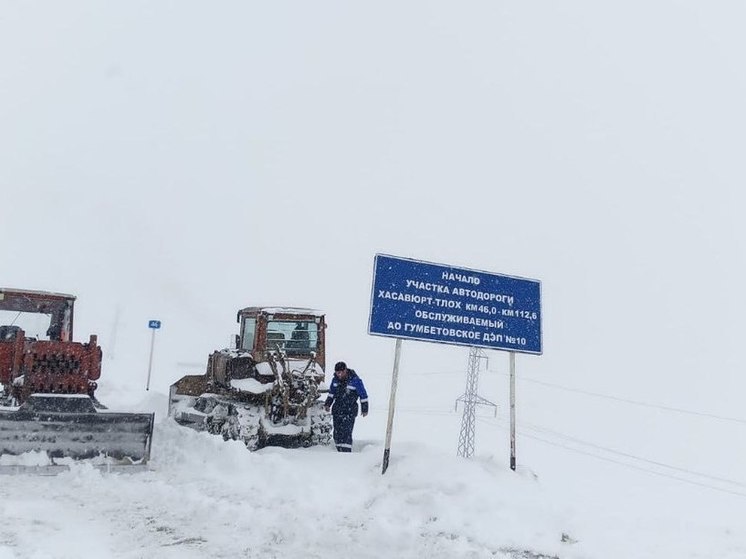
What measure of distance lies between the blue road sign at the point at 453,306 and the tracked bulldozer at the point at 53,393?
3782mm

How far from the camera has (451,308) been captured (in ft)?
29.0

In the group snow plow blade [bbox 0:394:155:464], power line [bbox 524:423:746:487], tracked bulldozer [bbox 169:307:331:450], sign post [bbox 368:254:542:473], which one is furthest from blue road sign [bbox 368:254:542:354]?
power line [bbox 524:423:746:487]

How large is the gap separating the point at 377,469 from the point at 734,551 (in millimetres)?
4105

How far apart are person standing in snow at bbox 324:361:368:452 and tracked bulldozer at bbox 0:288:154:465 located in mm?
2790

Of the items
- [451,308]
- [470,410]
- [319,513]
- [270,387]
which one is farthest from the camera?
[470,410]

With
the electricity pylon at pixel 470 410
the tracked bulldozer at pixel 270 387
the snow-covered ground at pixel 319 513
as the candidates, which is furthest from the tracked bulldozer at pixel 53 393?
the electricity pylon at pixel 470 410

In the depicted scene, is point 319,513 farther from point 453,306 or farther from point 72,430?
point 72,430

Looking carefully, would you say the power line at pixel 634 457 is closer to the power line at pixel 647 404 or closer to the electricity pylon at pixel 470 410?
the electricity pylon at pixel 470 410

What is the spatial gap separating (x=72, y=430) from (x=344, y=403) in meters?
3.93

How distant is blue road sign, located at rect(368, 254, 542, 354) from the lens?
28.3 feet

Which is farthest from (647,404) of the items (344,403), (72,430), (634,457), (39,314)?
(72,430)

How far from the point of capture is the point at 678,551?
607 cm

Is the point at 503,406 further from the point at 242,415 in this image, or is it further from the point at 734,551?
the point at 734,551

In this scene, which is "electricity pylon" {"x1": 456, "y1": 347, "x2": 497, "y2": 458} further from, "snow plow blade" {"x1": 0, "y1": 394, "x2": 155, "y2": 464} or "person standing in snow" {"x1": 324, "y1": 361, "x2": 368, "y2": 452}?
"snow plow blade" {"x1": 0, "y1": 394, "x2": 155, "y2": 464}
